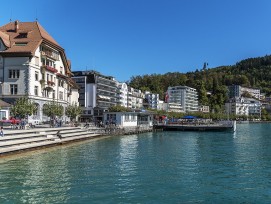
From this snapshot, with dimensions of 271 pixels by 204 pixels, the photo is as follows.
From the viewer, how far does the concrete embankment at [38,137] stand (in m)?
37.0

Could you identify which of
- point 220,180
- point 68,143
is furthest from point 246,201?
point 68,143

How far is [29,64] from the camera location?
62875 millimetres

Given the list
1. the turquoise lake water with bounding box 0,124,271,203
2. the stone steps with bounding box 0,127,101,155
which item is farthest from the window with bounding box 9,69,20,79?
the turquoise lake water with bounding box 0,124,271,203

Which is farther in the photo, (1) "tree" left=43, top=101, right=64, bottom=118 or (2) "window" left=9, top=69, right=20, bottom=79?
(1) "tree" left=43, top=101, right=64, bottom=118

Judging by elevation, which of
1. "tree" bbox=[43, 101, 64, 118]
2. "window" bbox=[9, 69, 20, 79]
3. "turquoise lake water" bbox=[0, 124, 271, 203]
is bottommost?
"turquoise lake water" bbox=[0, 124, 271, 203]

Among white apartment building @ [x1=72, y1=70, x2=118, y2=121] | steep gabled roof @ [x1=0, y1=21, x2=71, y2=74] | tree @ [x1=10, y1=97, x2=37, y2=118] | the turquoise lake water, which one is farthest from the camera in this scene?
white apartment building @ [x1=72, y1=70, x2=118, y2=121]

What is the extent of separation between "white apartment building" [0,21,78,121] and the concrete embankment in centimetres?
1070

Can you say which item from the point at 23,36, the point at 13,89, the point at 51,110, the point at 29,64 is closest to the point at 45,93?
the point at 51,110

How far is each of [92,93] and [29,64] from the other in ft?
237

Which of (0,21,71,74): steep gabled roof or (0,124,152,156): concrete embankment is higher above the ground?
(0,21,71,74): steep gabled roof

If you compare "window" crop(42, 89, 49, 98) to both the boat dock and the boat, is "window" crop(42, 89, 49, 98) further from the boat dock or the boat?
the boat

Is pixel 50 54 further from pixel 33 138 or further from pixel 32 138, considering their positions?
pixel 32 138

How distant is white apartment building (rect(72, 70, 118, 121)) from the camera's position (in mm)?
130125

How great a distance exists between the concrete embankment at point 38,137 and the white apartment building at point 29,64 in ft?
35.1
